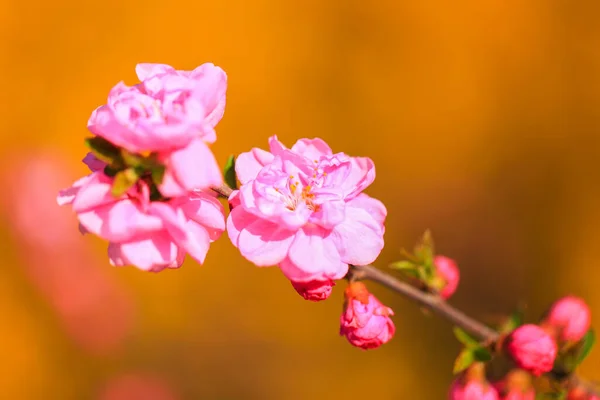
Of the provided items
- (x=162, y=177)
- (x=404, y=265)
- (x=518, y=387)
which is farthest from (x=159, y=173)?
(x=518, y=387)

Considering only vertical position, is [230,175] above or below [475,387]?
above

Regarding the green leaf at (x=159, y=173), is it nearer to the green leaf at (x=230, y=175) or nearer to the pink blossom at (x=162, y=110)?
the pink blossom at (x=162, y=110)

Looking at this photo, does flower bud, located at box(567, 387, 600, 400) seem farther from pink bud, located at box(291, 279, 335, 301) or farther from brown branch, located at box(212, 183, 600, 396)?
pink bud, located at box(291, 279, 335, 301)

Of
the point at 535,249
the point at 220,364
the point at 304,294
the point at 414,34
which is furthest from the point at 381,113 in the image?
the point at 304,294

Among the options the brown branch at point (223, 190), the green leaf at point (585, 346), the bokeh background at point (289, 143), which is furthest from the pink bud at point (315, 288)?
the bokeh background at point (289, 143)

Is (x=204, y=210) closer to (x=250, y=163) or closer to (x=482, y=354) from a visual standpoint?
(x=250, y=163)

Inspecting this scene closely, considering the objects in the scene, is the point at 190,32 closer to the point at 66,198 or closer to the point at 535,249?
the point at 535,249
